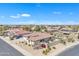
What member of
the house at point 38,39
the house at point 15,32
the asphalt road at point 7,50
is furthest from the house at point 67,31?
the asphalt road at point 7,50

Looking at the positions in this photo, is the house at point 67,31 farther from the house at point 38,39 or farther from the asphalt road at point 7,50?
the asphalt road at point 7,50

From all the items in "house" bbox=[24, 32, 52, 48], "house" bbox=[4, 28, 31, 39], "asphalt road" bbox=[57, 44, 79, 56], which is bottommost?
"asphalt road" bbox=[57, 44, 79, 56]

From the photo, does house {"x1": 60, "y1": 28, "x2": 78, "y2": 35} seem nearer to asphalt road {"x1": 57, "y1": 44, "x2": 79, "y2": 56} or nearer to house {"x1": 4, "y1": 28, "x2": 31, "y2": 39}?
asphalt road {"x1": 57, "y1": 44, "x2": 79, "y2": 56}

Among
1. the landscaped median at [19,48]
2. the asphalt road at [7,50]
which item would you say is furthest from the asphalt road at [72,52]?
the asphalt road at [7,50]

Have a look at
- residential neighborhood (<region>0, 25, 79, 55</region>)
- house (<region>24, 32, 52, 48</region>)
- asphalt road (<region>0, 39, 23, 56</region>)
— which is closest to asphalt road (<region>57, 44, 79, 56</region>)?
residential neighborhood (<region>0, 25, 79, 55</region>)

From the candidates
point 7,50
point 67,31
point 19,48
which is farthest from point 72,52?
point 7,50

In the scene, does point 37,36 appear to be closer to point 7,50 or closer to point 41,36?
point 41,36

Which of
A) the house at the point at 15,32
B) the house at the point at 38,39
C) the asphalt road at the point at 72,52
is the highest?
the house at the point at 15,32

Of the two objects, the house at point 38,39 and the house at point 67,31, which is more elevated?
the house at point 67,31

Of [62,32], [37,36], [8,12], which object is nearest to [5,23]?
[8,12]

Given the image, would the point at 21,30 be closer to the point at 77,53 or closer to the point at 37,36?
the point at 37,36

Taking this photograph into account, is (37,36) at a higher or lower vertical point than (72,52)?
higher

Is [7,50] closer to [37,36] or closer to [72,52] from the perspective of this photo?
[37,36]
